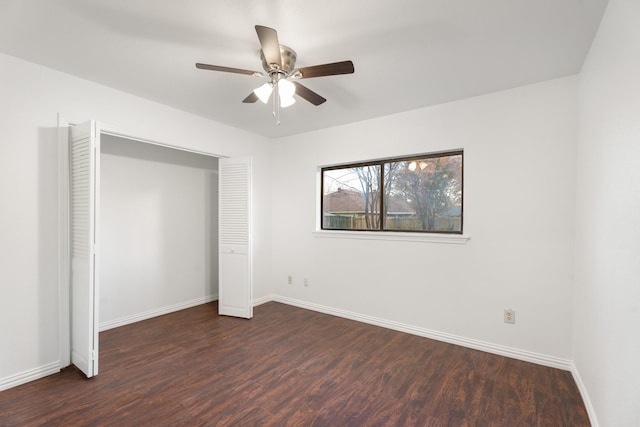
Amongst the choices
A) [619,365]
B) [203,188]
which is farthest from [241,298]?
[619,365]

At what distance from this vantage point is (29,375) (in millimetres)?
2322

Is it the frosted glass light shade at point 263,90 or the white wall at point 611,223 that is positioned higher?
the frosted glass light shade at point 263,90

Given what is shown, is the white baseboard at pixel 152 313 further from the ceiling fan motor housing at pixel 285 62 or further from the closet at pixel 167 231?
the ceiling fan motor housing at pixel 285 62

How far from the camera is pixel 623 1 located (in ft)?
4.75

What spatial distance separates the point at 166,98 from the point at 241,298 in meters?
2.48

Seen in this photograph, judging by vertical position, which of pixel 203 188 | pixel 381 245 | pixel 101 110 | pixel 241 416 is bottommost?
pixel 241 416

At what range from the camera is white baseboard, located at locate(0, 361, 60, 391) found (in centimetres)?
221

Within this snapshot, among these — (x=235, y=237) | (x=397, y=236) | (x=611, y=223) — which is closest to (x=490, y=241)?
(x=397, y=236)

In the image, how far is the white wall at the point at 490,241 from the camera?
2.54 metres

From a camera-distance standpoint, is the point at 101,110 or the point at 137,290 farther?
the point at 137,290

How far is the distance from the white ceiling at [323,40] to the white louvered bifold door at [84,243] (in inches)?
24.3

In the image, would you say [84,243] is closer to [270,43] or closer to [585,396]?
[270,43]

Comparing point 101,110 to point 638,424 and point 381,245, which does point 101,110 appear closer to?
point 381,245

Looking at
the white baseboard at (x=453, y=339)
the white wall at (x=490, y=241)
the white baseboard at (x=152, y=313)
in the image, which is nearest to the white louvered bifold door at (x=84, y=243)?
the white baseboard at (x=152, y=313)
